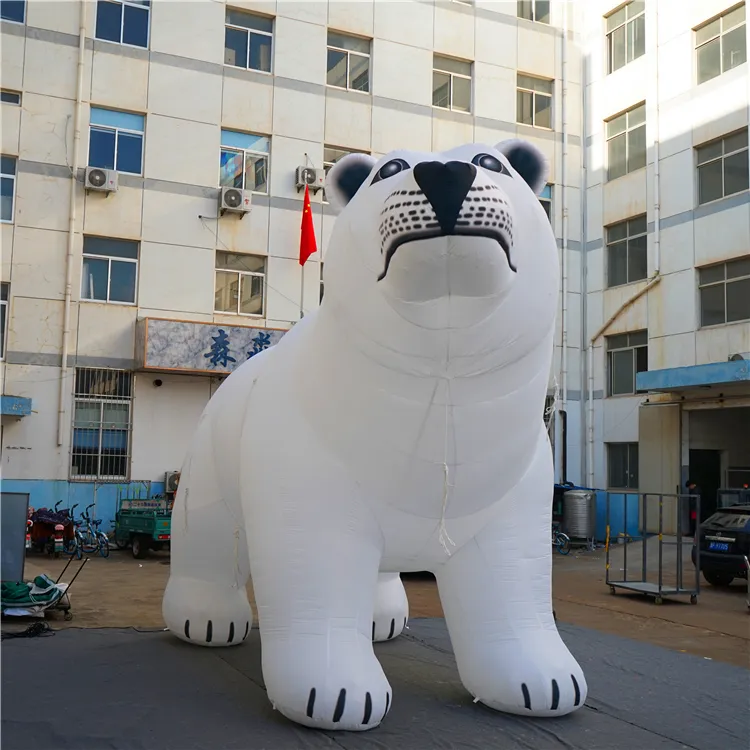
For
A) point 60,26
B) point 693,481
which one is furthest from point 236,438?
point 693,481

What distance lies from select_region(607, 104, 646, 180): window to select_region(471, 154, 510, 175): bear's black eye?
14379 mm

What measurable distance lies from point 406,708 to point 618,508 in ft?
43.3

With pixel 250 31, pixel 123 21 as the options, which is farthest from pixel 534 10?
pixel 123 21

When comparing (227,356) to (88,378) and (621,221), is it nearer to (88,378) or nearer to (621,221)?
(88,378)

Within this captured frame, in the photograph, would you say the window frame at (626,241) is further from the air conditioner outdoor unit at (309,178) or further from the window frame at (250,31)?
the window frame at (250,31)

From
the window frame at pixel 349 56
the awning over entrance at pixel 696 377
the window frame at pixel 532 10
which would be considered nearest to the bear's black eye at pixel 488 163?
the awning over entrance at pixel 696 377

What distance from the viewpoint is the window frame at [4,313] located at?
1290cm

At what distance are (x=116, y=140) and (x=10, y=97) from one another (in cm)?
163

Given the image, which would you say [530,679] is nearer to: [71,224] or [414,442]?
[414,442]

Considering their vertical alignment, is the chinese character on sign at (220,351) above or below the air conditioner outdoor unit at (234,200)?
below

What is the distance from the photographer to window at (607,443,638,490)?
53.9 ft

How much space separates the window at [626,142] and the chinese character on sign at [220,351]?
28.1 ft

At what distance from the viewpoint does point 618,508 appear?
639 inches

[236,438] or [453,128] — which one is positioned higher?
[453,128]
